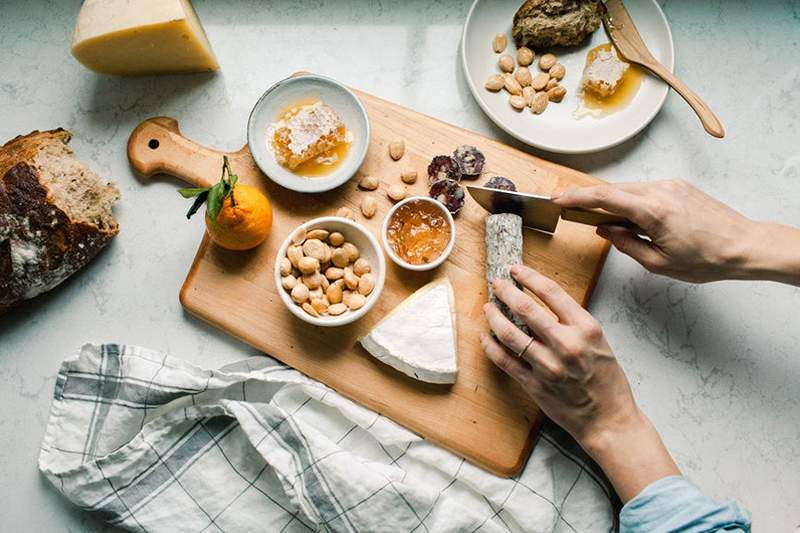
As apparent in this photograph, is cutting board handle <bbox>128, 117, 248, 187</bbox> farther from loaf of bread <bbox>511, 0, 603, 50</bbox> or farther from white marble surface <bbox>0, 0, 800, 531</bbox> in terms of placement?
loaf of bread <bbox>511, 0, 603, 50</bbox>

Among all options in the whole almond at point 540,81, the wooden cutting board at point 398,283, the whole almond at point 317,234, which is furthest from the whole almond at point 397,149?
the whole almond at point 540,81

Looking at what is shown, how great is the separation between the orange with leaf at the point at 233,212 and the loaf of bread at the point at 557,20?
69 cm

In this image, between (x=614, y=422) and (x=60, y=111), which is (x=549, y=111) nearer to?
(x=614, y=422)

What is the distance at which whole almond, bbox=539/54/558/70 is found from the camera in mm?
1593

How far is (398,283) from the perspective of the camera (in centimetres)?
150

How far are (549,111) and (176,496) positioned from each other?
3.75ft

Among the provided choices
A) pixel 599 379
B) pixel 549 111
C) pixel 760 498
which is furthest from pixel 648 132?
pixel 760 498

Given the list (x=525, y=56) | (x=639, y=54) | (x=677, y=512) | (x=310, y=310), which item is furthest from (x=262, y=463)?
(x=639, y=54)

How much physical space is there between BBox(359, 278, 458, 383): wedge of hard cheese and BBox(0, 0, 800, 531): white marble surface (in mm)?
349

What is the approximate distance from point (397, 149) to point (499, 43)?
35cm

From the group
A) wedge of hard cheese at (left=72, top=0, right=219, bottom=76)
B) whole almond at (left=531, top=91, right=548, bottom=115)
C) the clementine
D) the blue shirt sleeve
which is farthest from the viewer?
whole almond at (left=531, top=91, right=548, bottom=115)

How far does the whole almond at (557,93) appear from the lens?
1581mm

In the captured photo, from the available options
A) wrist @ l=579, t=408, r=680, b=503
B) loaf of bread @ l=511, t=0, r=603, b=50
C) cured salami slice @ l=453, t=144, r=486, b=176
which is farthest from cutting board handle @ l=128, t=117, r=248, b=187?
wrist @ l=579, t=408, r=680, b=503

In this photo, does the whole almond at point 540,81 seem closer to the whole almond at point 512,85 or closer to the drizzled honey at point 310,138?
the whole almond at point 512,85
